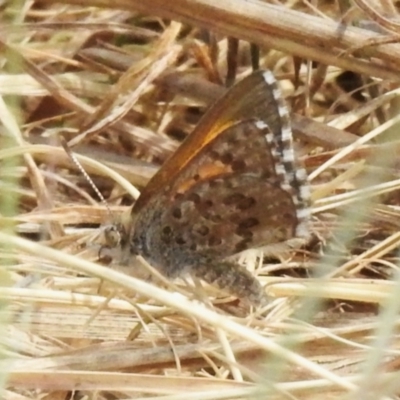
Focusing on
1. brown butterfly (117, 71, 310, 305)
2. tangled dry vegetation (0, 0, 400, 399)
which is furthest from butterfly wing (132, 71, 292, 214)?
tangled dry vegetation (0, 0, 400, 399)

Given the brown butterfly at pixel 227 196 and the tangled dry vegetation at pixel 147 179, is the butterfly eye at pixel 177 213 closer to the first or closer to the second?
the brown butterfly at pixel 227 196

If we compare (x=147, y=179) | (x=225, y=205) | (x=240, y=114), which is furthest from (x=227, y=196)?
(x=147, y=179)

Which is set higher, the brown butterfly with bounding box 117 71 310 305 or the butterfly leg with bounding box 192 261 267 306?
the brown butterfly with bounding box 117 71 310 305

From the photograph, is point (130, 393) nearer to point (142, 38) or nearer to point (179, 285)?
point (179, 285)

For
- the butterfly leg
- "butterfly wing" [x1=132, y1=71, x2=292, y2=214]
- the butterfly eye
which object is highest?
"butterfly wing" [x1=132, y1=71, x2=292, y2=214]

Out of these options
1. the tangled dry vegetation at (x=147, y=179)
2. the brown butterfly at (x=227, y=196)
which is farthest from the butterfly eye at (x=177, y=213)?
the tangled dry vegetation at (x=147, y=179)

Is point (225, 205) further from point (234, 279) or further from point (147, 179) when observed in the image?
point (147, 179)

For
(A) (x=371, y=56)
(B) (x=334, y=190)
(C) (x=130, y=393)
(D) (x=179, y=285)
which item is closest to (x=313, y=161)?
(B) (x=334, y=190)

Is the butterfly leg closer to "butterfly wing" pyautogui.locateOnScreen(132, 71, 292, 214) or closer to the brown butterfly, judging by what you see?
the brown butterfly
